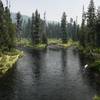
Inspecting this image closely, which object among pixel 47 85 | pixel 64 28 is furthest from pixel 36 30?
pixel 47 85

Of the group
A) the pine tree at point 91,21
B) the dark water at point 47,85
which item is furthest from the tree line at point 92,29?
the dark water at point 47,85

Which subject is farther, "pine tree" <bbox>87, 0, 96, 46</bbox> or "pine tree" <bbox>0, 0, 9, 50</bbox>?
"pine tree" <bbox>87, 0, 96, 46</bbox>

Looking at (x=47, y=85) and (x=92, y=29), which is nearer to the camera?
(x=47, y=85)

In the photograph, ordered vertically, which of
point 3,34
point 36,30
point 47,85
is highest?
point 36,30

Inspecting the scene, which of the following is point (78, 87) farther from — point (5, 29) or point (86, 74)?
point (5, 29)

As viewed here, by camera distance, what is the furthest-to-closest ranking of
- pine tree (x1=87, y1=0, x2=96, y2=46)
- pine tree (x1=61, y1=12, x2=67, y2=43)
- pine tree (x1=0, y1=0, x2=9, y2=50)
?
pine tree (x1=61, y1=12, x2=67, y2=43)
pine tree (x1=87, y1=0, x2=96, y2=46)
pine tree (x1=0, y1=0, x2=9, y2=50)

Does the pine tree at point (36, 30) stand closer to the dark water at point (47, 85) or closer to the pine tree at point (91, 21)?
the pine tree at point (91, 21)

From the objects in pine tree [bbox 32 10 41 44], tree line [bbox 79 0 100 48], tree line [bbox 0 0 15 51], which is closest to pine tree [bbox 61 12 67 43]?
pine tree [bbox 32 10 41 44]

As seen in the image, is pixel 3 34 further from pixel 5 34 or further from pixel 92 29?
pixel 92 29

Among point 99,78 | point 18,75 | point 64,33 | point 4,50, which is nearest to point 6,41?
point 4,50

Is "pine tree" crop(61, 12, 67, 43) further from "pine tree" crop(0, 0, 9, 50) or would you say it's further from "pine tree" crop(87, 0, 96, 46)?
"pine tree" crop(0, 0, 9, 50)

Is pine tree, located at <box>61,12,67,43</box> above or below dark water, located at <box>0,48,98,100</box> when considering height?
above

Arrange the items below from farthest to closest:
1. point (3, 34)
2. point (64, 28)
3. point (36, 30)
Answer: point (64, 28) → point (36, 30) → point (3, 34)

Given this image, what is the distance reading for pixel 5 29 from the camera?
68.6 metres
